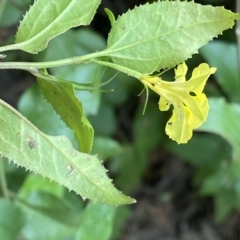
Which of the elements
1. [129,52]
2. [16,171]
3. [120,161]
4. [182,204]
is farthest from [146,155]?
[129,52]

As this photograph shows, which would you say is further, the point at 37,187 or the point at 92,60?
the point at 37,187

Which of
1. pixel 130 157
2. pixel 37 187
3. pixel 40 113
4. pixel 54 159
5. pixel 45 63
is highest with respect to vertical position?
pixel 45 63

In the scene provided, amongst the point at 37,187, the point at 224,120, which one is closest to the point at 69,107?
the point at 37,187

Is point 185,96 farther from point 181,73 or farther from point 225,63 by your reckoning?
point 225,63

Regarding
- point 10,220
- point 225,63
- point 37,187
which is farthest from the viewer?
point 225,63

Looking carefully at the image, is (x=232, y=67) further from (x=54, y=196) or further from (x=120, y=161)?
(x=54, y=196)

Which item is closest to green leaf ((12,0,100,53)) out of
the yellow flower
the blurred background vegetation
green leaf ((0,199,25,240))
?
the yellow flower
